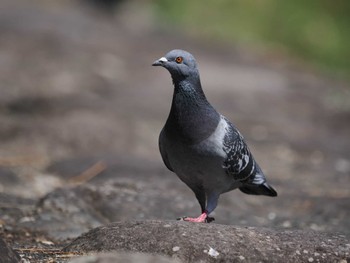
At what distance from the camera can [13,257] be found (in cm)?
402

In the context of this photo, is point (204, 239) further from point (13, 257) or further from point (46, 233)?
point (46, 233)

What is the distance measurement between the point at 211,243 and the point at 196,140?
813 mm

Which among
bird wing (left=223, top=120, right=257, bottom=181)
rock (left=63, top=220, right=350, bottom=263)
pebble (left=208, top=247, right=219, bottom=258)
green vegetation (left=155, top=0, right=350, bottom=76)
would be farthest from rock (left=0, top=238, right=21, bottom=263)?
green vegetation (left=155, top=0, right=350, bottom=76)

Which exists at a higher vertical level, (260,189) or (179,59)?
(179,59)

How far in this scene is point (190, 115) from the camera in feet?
15.7

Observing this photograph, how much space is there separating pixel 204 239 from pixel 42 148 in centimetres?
422

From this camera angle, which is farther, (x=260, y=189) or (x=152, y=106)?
(x=152, y=106)

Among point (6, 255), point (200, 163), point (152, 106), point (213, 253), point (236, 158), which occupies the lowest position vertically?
point (6, 255)

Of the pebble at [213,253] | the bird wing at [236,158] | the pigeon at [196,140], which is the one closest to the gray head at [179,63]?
the pigeon at [196,140]

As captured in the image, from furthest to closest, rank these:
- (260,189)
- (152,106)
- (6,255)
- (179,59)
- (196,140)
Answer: (152,106) < (260,189) < (179,59) < (196,140) < (6,255)

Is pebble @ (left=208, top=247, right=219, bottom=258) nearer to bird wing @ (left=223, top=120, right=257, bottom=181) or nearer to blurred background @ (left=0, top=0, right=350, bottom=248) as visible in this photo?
bird wing @ (left=223, top=120, right=257, bottom=181)

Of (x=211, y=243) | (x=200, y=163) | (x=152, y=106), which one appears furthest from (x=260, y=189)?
(x=152, y=106)

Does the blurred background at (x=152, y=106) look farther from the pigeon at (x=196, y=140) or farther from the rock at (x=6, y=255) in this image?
the rock at (x=6, y=255)

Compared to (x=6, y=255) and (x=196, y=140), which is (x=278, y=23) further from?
(x=6, y=255)
